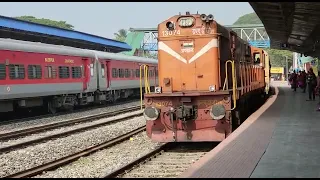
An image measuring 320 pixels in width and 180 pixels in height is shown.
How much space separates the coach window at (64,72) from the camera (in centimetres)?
2191

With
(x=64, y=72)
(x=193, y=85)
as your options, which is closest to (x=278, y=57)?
(x=64, y=72)

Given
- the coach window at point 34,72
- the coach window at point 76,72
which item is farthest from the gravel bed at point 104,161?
the coach window at point 76,72

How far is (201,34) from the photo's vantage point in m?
11.3

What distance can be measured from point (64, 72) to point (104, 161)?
13095 mm

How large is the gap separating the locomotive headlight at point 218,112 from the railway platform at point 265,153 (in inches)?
21.2

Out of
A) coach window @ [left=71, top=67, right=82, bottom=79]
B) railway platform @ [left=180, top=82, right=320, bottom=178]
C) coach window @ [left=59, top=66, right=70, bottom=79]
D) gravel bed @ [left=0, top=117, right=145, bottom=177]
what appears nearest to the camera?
railway platform @ [left=180, top=82, right=320, bottom=178]

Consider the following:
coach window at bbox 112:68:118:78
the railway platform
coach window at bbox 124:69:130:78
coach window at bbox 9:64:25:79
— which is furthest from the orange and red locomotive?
coach window at bbox 124:69:130:78

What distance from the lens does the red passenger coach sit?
18172 mm

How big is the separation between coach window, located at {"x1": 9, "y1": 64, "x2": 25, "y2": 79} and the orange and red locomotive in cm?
878

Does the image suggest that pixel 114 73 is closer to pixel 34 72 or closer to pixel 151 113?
pixel 34 72

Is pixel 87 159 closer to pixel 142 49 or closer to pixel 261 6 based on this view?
pixel 261 6

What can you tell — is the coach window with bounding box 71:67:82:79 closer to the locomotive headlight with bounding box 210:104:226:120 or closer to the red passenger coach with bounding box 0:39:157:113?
the red passenger coach with bounding box 0:39:157:113

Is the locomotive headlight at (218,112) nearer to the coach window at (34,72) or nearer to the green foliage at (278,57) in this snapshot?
the coach window at (34,72)

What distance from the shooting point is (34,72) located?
64.6 ft
